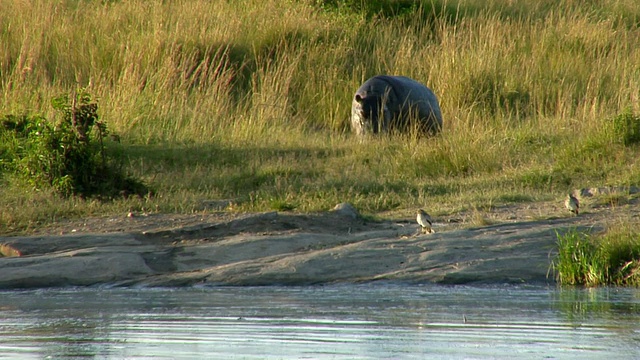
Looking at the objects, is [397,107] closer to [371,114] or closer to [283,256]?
[371,114]

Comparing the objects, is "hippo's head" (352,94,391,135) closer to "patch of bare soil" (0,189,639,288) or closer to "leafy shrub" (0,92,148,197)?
"leafy shrub" (0,92,148,197)

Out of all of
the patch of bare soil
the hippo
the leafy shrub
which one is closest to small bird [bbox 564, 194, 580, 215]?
the patch of bare soil

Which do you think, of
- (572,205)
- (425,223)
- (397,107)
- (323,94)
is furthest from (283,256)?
(323,94)

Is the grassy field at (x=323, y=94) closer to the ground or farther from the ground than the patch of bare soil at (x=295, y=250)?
closer to the ground

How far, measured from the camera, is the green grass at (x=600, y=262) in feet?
19.3

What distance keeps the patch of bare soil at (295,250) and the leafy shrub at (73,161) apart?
1.22m

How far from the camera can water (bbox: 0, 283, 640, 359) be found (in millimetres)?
4012

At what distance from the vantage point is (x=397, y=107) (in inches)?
469

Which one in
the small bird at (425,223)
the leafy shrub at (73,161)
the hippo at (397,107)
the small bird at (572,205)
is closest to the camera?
the small bird at (425,223)

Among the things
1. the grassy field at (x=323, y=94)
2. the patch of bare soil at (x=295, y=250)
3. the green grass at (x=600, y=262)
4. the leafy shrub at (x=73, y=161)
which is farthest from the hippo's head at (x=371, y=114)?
the green grass at (x=600, y=262)

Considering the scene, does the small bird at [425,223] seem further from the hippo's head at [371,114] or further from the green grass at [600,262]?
the hippo's head at [371,114]

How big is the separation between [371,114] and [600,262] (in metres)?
6.33

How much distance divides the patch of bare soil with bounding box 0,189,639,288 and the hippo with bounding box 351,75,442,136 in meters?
4.03

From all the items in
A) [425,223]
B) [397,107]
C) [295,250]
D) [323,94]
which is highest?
[425,223]
